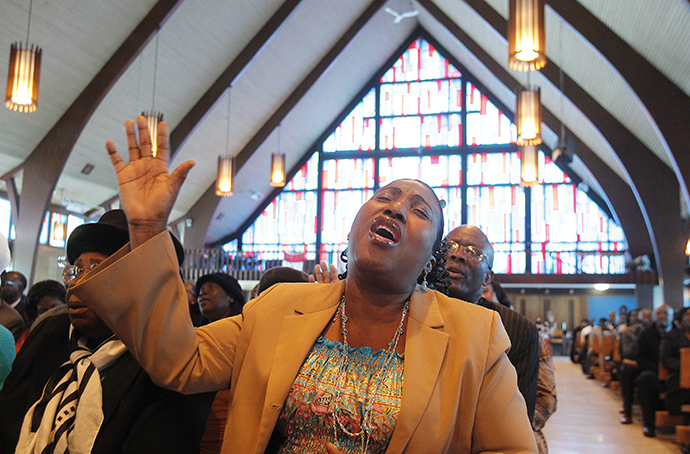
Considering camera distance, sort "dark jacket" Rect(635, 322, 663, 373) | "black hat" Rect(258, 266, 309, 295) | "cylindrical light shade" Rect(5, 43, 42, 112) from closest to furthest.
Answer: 1. "black hat" Rect(258, 266, 309, 295)
2. "dark jacket" Rect(635, 322, 663, 373)
3. "cylindrical light shade" Rect(5, 43, 42, 112)

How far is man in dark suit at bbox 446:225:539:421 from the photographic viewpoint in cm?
210

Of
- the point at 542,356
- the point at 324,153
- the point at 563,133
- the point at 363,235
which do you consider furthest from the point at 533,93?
the point at 324,153

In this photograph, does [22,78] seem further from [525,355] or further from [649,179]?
[649,179]

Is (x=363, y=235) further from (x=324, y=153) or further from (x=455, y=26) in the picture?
(x=324, y=153)

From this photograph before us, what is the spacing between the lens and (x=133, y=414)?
1488 millimetres

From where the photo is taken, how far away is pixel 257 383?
1.34 meters

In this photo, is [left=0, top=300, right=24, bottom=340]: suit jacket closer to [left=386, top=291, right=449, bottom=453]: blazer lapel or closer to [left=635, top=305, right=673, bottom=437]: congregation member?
[left=386, top=291, right=449, bottom=453]: blazer lapel

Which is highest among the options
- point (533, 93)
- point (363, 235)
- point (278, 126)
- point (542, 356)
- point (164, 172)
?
point (278, 126)

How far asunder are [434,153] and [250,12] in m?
6.94

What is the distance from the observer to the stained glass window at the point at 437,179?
51.4ft

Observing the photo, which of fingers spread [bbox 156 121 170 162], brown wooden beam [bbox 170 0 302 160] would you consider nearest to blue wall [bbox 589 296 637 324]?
brown wooden beam [bbox 170 0 302 160]

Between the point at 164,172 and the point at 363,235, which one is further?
the point at 363,235

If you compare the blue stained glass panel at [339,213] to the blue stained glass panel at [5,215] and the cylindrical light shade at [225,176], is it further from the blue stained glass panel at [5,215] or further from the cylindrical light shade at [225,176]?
the blue stained glass panel at [5,215]

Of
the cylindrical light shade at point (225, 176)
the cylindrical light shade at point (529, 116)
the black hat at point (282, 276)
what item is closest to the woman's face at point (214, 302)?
the black hat at point (282, 276)
